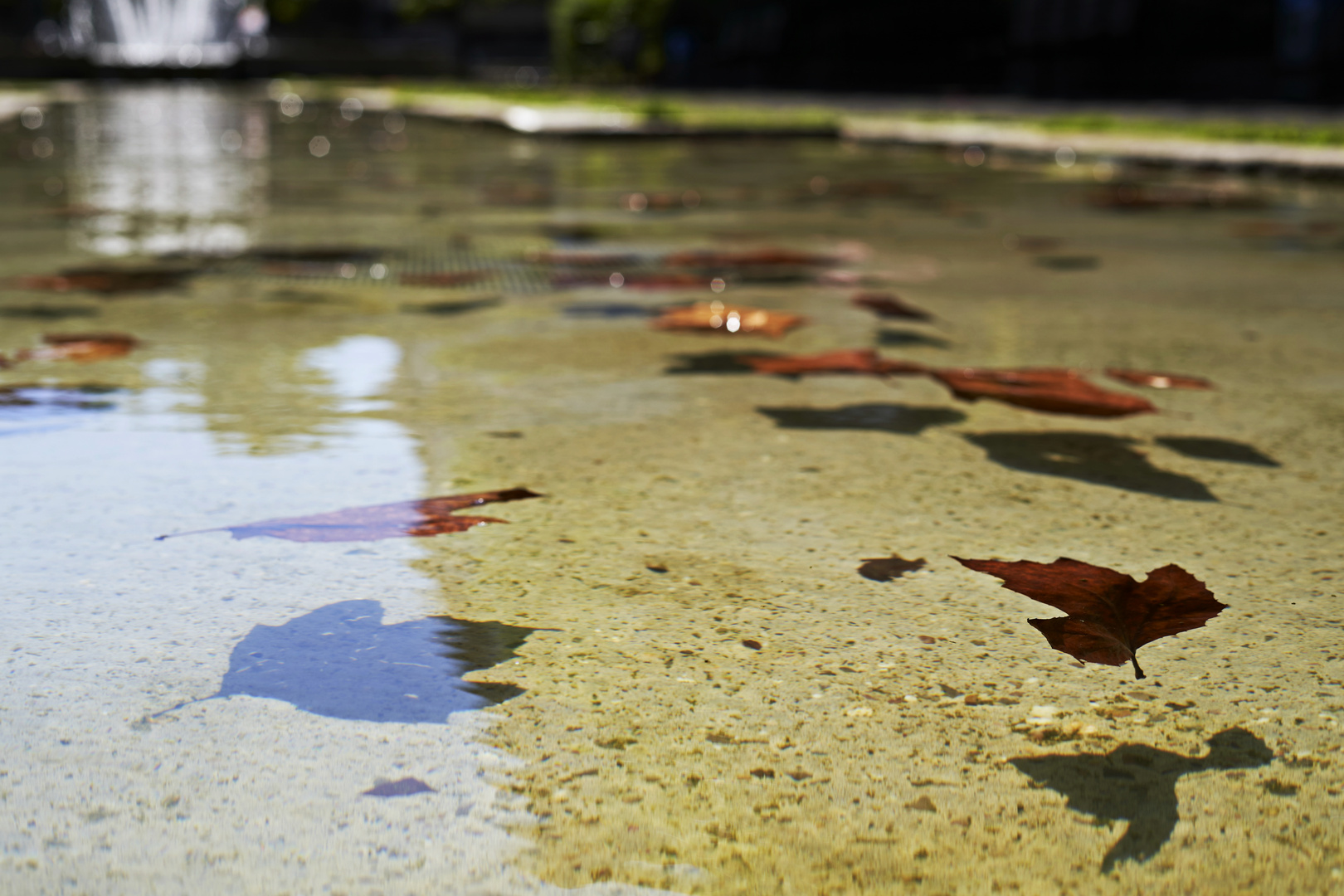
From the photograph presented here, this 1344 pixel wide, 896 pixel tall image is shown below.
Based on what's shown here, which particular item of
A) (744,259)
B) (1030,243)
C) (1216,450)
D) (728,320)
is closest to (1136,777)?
(1216,450)

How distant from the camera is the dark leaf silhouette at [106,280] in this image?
12.6 ft

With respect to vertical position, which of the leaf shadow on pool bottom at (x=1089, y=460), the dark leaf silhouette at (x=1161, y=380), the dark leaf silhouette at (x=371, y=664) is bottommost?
the dark leaf silhouette at (x=371, y=664)

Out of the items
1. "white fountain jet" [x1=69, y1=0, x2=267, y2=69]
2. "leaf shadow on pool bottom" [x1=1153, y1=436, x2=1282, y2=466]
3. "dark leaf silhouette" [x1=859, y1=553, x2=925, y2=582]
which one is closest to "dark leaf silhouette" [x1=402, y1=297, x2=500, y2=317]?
"leaf shadow on pool bottom" [x1=1153, y1=436, x2=1282, y2=466]

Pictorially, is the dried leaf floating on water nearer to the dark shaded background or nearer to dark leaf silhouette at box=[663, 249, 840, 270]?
dark leaf silhouette at box=[663, 249, 840, 270]

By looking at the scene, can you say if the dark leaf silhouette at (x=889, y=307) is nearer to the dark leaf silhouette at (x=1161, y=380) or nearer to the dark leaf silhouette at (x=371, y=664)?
the dark leaf silhouette at (x=1161, y=380)

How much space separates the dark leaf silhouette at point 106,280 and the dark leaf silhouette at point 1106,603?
9.26 feet

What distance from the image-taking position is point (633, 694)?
52.3 inches

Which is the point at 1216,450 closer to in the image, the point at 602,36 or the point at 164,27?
the point at 602,36

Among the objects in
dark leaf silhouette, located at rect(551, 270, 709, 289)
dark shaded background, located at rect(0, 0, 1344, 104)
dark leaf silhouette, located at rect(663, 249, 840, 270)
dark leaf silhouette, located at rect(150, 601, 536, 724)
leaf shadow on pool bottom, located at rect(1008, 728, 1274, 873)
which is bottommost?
leaf shadow on pool bottom, located at rect(1008, 728, 1274, 873)

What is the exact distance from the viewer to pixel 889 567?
5.55 ft

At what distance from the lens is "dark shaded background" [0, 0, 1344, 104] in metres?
18.1

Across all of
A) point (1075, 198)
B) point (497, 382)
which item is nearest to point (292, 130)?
point (1075, 198)

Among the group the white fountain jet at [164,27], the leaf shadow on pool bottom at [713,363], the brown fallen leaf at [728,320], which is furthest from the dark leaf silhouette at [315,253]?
the white fountain jet at [164,27]

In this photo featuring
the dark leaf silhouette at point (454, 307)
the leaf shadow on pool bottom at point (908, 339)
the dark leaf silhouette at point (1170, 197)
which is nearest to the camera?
the leaf shadow on pool bottom at point (908, 339)
